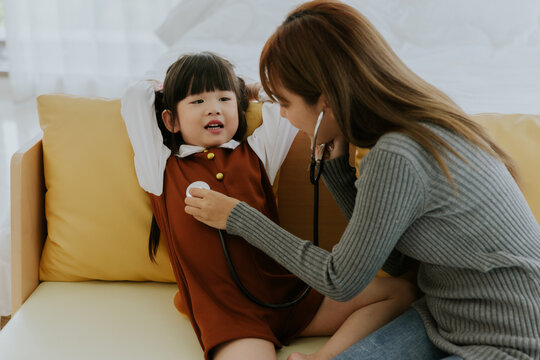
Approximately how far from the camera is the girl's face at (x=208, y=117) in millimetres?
1277

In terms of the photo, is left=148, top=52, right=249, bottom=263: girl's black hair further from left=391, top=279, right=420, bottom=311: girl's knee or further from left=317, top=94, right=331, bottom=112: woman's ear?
left=391, top=279, right=420, bottom=311: girl's knee

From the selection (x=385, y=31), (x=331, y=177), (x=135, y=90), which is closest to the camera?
(x=331, y=177)

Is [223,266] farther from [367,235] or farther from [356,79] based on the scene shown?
[356,79]

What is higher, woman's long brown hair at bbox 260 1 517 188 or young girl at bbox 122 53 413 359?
woman's long brown hair at bbox 260 1 517 188

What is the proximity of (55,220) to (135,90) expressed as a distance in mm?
394

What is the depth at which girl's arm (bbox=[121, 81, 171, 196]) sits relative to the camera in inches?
50.4

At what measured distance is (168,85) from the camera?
1.32 m

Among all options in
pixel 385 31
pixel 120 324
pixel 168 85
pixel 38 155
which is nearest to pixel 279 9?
pixel 385 31

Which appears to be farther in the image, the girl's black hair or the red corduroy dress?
the girl's black hair

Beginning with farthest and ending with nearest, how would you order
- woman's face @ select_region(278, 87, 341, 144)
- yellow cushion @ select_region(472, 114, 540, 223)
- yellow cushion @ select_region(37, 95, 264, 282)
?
1. yellow cushion @ select_region(37, 95, 264, 282)
2. yellow cushion @ select_region(472, 114, 540, 223)
3. woman's face @ select_region(278, 87, 341, 144)

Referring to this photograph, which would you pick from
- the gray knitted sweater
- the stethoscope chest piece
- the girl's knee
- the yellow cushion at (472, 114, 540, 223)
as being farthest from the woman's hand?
the yellow cushion at (472, 114, 540, 223)

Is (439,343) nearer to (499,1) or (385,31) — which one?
(385,31)

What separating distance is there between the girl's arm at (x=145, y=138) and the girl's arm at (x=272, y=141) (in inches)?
8.7

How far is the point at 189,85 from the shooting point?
1.29 m
